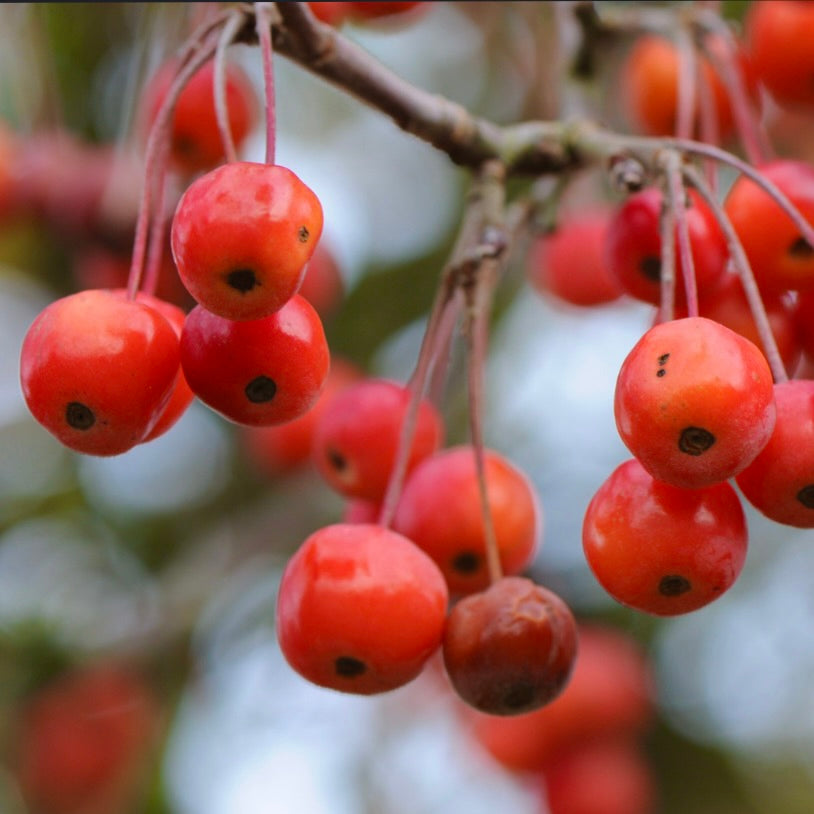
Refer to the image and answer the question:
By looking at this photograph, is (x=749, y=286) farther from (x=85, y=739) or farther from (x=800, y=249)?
(x=85, y=739)

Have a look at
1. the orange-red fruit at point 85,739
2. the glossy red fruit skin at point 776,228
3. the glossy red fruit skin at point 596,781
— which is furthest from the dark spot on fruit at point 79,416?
the glossy red fruit skin at point 596,781

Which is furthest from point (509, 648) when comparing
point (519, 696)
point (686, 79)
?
point (686, 79)

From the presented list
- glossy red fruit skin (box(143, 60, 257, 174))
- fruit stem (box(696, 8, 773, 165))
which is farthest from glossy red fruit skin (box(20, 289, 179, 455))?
fruit stem (box(696, 8, 773, 165))

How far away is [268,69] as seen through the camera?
4.67 ft

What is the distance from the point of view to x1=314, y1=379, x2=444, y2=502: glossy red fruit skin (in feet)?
6.30

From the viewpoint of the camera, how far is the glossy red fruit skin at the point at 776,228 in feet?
5.33

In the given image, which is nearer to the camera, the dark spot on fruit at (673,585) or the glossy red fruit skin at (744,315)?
the dark spot on fruit at (673,585)

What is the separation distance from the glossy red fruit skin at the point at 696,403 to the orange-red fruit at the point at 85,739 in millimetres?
2388

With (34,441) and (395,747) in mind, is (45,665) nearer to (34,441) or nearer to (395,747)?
(34,441)

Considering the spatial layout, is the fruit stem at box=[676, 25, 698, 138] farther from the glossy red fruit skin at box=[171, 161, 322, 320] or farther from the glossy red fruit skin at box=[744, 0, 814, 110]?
the glossy red fruit skin at box=[171, 161, 322, 320]

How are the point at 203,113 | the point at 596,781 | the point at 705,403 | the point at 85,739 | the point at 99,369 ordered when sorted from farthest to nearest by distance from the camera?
1. the point at 85,739
2. the point at 596,781
3. the point at 203,113
4. the point at 99,369
5. the point at 705,403

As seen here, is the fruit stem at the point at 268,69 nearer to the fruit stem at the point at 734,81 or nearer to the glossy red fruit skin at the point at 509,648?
the glossy red fruit skin at the point at 509,648

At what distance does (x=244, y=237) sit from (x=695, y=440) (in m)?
0.53

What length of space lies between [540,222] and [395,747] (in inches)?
116
